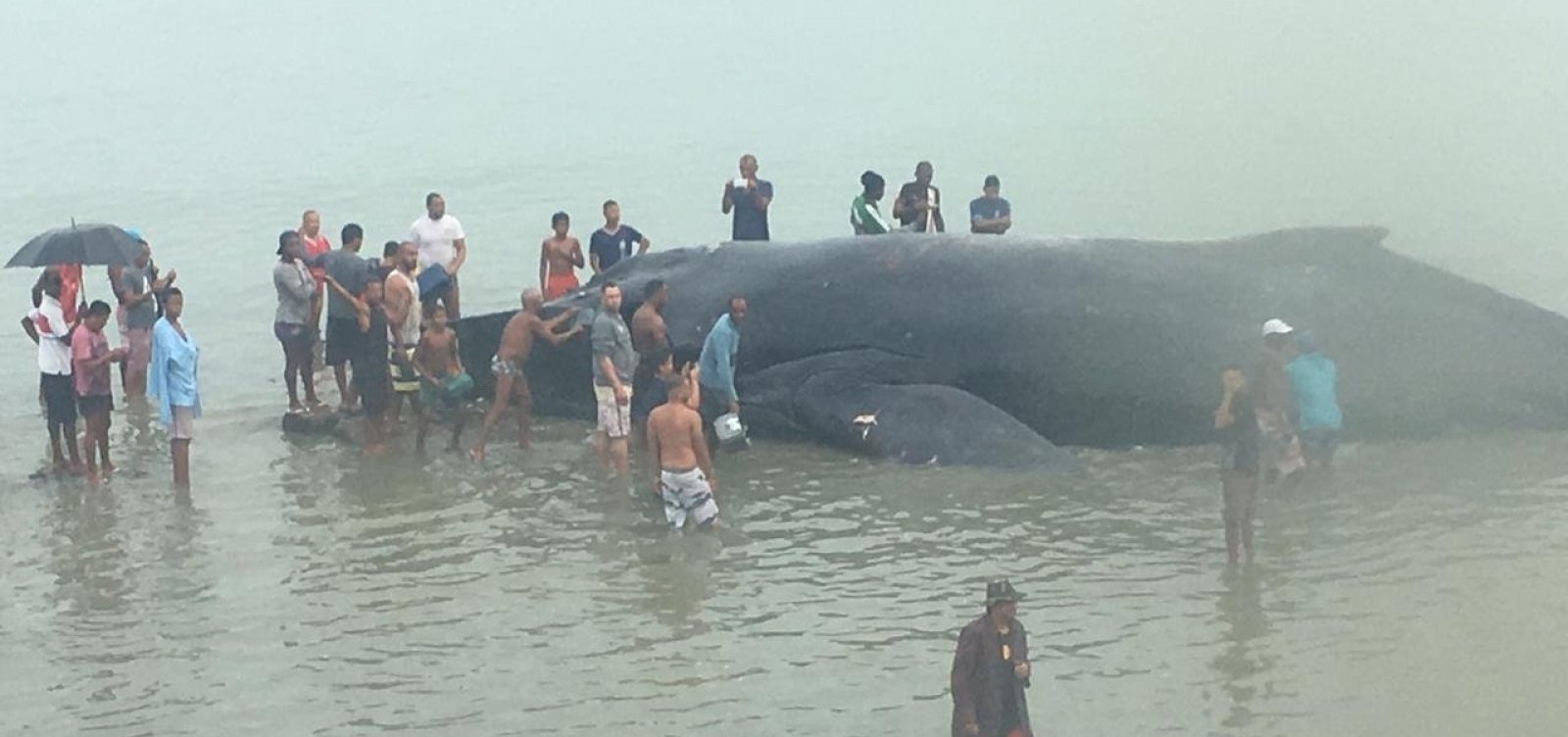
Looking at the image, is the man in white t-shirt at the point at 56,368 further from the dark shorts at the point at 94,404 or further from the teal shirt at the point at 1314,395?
the teal shirt at the point at 1314,395

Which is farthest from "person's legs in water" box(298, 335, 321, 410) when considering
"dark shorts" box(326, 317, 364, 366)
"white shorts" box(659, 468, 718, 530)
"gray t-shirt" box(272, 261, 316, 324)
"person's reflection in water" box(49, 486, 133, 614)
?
"white shorts" box(659, 468, 718, 530)

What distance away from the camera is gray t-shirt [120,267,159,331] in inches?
928

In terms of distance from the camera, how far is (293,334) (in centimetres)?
2312

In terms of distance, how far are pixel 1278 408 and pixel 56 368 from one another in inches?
443

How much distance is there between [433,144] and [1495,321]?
146ft

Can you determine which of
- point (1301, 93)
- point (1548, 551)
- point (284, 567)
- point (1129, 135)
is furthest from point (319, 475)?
point (1301, 93)

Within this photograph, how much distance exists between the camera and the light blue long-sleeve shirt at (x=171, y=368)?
2038 cm

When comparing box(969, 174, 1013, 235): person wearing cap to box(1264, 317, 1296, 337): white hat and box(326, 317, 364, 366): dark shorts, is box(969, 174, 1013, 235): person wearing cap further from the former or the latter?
box(326, 317, 364, 366): dark shorts

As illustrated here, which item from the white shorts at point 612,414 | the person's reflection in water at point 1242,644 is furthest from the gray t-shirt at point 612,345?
the person's reflection in water at point 1242,644

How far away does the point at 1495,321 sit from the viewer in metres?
21.4

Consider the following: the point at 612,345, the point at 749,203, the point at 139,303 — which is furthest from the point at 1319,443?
the point at 139,303

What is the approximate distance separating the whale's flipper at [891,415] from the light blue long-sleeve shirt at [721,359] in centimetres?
86

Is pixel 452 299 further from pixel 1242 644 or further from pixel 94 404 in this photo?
pixel 1242 644

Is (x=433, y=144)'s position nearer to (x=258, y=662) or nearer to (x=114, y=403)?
(x=114, y=403)
